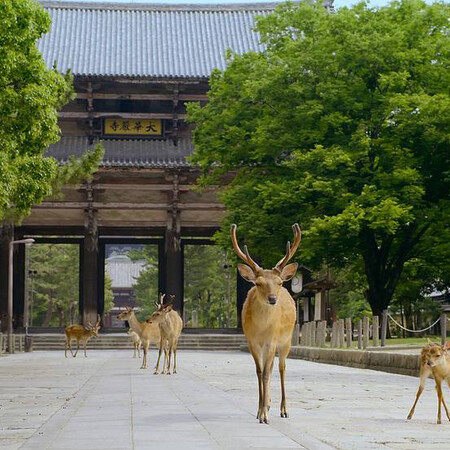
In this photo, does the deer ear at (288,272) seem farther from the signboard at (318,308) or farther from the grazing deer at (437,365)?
the signboard at (318,308)

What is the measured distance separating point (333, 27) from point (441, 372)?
20.7 metres

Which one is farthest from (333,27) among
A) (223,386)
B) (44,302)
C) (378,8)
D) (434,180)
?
(44,302)

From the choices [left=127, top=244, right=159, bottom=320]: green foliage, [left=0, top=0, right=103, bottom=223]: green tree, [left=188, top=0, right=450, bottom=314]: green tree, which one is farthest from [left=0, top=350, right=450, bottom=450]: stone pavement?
[left=127, top=244, right=159, bottom=320]: green foliage

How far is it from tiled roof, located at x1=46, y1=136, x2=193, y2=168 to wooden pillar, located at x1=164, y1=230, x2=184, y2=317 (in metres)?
3.26

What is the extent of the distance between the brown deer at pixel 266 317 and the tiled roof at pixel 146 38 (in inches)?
1356

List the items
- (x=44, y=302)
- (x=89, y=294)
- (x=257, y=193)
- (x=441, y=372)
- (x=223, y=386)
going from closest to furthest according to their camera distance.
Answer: (x=441, y=372), (x=223, y=386), (x=257, y=193), (x=89, y=294), (x=44, y=302)

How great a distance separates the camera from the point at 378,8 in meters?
30.3

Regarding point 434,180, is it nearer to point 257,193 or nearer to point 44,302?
point 257,193

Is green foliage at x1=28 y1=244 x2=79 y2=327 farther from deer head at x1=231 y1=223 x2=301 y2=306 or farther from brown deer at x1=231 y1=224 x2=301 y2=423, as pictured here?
deer head at x1=231 y1=223 x2=301 y2=306

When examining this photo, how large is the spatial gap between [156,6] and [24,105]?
3337cm

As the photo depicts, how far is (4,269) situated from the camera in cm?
4334

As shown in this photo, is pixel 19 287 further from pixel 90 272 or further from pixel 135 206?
pixel 135 206

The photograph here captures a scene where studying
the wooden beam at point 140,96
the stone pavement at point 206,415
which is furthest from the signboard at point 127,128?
the stone pavement at point 206,415

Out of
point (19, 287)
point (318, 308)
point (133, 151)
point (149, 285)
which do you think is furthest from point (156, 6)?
point (149, 285)
